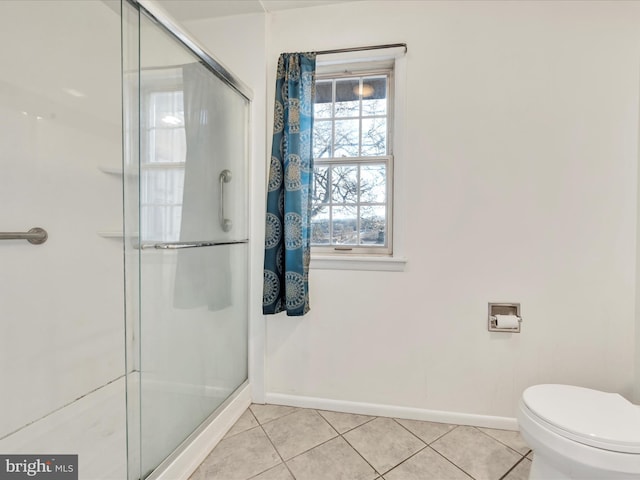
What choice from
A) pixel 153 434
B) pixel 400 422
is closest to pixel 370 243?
pixel 400 422

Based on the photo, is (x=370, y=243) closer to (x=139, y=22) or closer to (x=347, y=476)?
(x=347, y=476)

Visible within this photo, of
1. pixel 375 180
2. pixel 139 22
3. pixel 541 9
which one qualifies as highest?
pixel 541 9

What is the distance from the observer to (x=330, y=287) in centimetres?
184

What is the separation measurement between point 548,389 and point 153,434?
160 cm

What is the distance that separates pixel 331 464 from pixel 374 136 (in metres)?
1.68

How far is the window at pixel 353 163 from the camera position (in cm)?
185

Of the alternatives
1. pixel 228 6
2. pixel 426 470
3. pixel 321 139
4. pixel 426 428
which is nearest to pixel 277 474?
pixel 426 470

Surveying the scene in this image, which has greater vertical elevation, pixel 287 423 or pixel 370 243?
pixel 370 243

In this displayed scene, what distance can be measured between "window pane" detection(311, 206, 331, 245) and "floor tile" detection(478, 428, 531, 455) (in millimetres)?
1319

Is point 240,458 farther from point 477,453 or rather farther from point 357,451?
point 477,453

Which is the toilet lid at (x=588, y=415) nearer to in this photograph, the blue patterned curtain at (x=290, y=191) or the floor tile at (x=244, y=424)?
the blue patterned curtain at (x=290, y=191)

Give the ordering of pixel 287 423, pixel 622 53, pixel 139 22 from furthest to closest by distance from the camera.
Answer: pixel 287 423
pixel 622 53
pixel 139 22

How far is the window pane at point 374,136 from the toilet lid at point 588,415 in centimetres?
137
